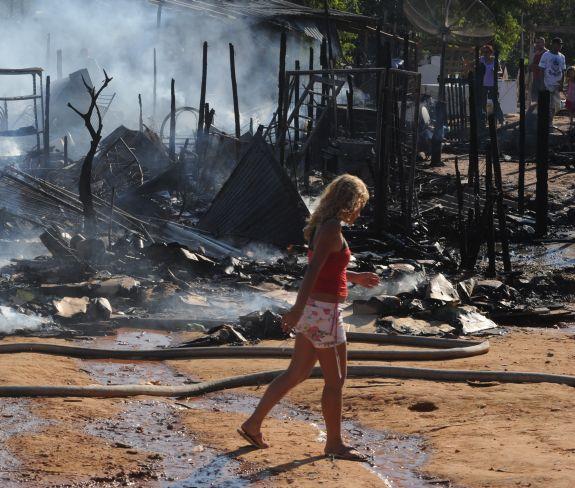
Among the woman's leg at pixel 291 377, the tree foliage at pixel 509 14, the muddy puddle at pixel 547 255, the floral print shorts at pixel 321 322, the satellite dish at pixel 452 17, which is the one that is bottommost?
the muddy puddle at pixel 547 255

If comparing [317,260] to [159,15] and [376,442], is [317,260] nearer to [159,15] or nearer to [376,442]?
[376,442]

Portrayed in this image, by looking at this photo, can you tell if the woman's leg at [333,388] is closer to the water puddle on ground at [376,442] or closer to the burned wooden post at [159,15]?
the water puddle on ground at [376,442]

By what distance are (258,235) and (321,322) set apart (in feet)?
27.7

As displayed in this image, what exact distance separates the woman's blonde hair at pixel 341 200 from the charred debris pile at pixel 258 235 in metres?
3.51

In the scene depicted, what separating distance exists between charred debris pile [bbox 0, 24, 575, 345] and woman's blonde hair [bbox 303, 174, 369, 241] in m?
3.51

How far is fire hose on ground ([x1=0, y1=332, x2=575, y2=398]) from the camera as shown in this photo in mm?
6816

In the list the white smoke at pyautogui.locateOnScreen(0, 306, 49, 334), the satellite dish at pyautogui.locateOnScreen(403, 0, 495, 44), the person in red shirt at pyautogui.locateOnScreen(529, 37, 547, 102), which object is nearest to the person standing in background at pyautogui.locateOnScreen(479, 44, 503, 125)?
the person in red shirt at pyautogui.locateOnScreen(529, 37, 547, 102)

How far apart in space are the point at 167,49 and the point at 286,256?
703 inches

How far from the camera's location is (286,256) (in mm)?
13156

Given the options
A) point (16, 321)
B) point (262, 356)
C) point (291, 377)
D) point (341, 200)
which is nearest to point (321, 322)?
point (291, 377)

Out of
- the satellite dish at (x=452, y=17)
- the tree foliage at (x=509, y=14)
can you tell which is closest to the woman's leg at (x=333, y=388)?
the satellite dish at (x=452, y=17)

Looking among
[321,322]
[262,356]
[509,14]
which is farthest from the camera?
[509,14]

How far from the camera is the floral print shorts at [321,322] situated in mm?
5531

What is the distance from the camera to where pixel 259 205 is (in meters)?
14.0
